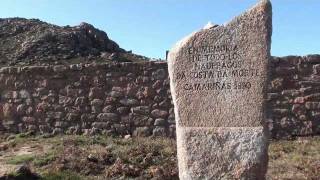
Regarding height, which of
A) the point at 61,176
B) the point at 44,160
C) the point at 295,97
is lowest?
the point at 61,176

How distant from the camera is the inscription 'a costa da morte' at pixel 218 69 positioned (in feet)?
18.7

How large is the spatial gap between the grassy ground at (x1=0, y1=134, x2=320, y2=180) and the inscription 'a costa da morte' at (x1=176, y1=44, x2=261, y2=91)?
1.92 m

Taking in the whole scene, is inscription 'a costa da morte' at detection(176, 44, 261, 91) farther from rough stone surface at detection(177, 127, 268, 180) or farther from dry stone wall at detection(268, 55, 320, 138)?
dry stone wall at detection(268, 55, 320, 138)

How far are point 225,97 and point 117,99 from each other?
16.1 feet

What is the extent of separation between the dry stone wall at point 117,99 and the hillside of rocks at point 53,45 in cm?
366

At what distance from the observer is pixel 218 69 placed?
5797 mm

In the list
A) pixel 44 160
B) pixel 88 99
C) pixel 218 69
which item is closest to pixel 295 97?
pixel 88 99

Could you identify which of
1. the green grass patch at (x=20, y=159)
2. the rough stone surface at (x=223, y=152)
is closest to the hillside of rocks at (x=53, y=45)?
the green grass patch at (x=20, y=159)

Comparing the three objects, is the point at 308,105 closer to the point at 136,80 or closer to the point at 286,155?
the point at 286,155

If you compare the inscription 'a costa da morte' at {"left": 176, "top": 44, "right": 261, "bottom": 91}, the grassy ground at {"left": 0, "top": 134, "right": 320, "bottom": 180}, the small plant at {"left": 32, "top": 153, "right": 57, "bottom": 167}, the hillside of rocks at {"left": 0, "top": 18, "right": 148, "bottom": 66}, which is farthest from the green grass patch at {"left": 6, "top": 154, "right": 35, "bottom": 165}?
the hillside of rocks at {"left": 0, "top": 18, "right": 148, "bottom": 66}

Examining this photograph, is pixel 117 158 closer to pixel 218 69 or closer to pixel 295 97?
pixel 218 69

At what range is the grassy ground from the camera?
7609 millimetres

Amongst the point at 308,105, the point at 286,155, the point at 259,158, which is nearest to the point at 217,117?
the point at 259,158

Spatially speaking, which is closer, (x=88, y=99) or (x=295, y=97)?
(x=295, y=97)
